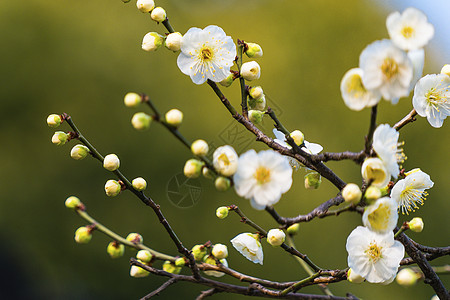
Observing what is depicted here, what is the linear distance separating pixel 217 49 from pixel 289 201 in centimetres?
445

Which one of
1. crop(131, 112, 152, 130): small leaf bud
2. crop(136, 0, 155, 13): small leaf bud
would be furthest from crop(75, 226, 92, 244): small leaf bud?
crop(136, 0, 155, 13): small leaf bud

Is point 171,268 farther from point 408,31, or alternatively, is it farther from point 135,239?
point 408,31

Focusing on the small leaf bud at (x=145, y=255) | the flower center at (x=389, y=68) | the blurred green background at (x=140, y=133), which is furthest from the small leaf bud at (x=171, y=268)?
the blurred green background at (x=140, y=133)

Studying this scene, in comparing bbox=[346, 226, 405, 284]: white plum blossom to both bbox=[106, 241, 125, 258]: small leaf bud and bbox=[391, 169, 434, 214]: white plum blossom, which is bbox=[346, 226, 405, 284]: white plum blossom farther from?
bbox=[106, 241, 125, 258]: small leaf bud

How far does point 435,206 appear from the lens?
5.52 m

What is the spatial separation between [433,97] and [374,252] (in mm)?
335

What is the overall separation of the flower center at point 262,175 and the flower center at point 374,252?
278mm

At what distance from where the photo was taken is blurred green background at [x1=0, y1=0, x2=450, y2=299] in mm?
5422

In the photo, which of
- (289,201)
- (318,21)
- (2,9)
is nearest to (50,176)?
(2,9)

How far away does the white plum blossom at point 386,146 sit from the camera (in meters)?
0.66

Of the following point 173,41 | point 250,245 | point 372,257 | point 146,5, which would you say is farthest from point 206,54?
point 372,257

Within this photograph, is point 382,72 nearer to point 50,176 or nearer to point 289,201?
point 289,201

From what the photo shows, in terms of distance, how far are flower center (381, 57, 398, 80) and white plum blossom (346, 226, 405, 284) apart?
31cm

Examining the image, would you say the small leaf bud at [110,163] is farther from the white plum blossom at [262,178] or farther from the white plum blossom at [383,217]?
the white plum blossom at [383,217]
